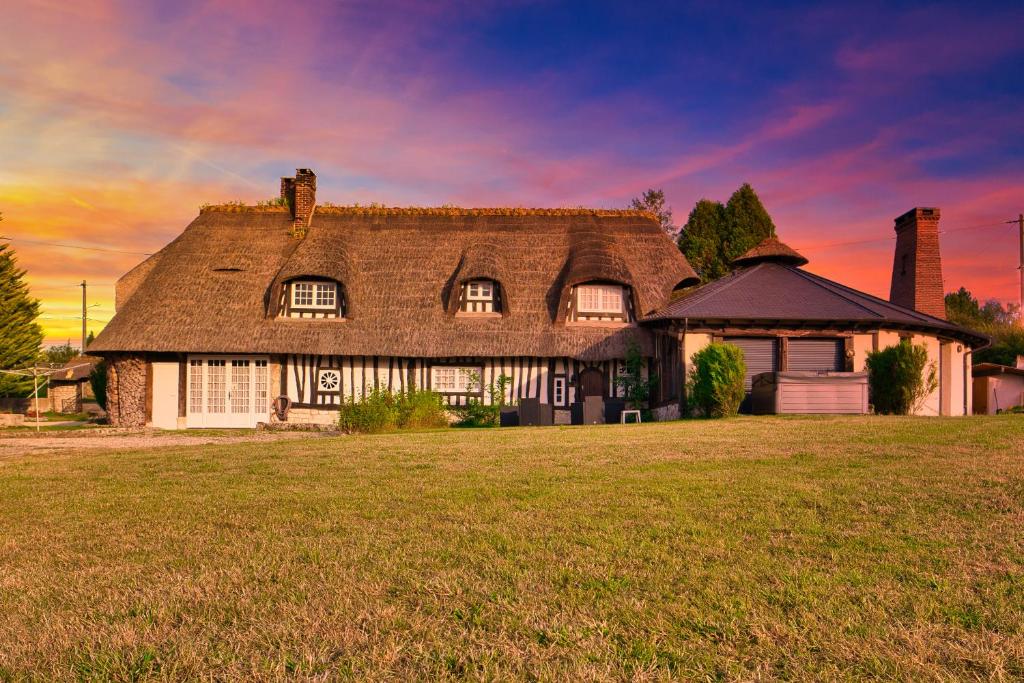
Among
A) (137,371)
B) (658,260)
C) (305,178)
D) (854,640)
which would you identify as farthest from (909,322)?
(137,371)

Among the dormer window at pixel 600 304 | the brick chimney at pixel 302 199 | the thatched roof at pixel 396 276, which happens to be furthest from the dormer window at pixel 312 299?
the dormer window at pixel 600 304

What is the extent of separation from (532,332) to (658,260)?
5.94m

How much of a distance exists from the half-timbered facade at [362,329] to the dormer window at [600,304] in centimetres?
4

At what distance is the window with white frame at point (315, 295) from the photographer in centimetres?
2281

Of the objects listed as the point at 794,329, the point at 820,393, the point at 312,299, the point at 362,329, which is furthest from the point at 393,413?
the point at 794,329

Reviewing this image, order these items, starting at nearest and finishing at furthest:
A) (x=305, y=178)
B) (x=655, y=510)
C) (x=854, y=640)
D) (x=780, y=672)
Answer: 1. (x=780, y=672)
2. (x=854, y=640)
3. (x=655, y=510)
4. (x=305, y=178)

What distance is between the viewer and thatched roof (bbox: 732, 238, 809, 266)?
22406 mm

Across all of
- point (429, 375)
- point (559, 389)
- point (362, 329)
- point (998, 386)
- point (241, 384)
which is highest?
point (362, 329)

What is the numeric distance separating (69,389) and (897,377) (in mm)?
45264

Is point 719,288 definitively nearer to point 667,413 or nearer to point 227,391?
point 667,413

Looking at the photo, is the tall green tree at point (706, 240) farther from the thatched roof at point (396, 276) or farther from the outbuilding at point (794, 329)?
the outbuilding at point (794, 329)

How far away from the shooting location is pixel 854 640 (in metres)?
3.37

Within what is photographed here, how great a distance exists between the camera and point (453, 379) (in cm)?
2209

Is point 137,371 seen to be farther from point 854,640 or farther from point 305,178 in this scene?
point 854,640
